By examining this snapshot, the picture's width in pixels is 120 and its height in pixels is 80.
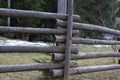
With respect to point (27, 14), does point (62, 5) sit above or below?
above

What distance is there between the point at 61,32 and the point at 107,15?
68.4 ft

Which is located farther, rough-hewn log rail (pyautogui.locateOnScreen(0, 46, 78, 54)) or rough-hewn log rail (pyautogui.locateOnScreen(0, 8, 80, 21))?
rough-hewn log rail (pyautogui.locateOnScreen(0, 46, 78, 54))

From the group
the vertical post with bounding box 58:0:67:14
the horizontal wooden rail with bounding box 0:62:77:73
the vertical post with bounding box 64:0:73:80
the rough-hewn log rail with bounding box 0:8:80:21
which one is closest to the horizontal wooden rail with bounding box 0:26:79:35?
the vertical post with bounding box 64:0:73:80

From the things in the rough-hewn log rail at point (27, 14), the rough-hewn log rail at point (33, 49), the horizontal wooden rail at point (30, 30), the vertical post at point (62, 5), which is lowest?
the rough-hewn log rail at point (33, 49)

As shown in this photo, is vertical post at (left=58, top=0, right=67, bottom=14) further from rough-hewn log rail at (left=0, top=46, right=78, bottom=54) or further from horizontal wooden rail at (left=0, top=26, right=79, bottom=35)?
rough-hewn log rail at (left=0, top=46, right=78, bottom=54)

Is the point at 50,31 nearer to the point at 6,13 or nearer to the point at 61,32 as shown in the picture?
the point at 61,32

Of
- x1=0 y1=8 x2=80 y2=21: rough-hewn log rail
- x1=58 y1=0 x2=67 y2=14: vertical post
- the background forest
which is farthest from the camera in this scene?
the background forest

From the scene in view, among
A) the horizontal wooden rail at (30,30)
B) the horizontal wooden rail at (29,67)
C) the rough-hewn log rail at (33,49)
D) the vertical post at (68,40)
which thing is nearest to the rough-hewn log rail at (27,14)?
the vertical post at (68,40)

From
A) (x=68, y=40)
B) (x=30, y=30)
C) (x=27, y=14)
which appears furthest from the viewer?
(x=68, y=40)

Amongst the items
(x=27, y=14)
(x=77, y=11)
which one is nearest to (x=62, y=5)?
(x=27, y=14)

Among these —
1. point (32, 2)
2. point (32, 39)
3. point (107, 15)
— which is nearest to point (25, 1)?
point (32, 2)

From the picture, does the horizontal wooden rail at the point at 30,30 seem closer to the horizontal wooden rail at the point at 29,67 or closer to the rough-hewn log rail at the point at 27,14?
the rough-hewn log rail at the point at 27,14

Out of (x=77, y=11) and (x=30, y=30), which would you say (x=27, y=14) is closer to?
(x=30, y=30)

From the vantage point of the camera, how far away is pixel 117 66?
856cm
